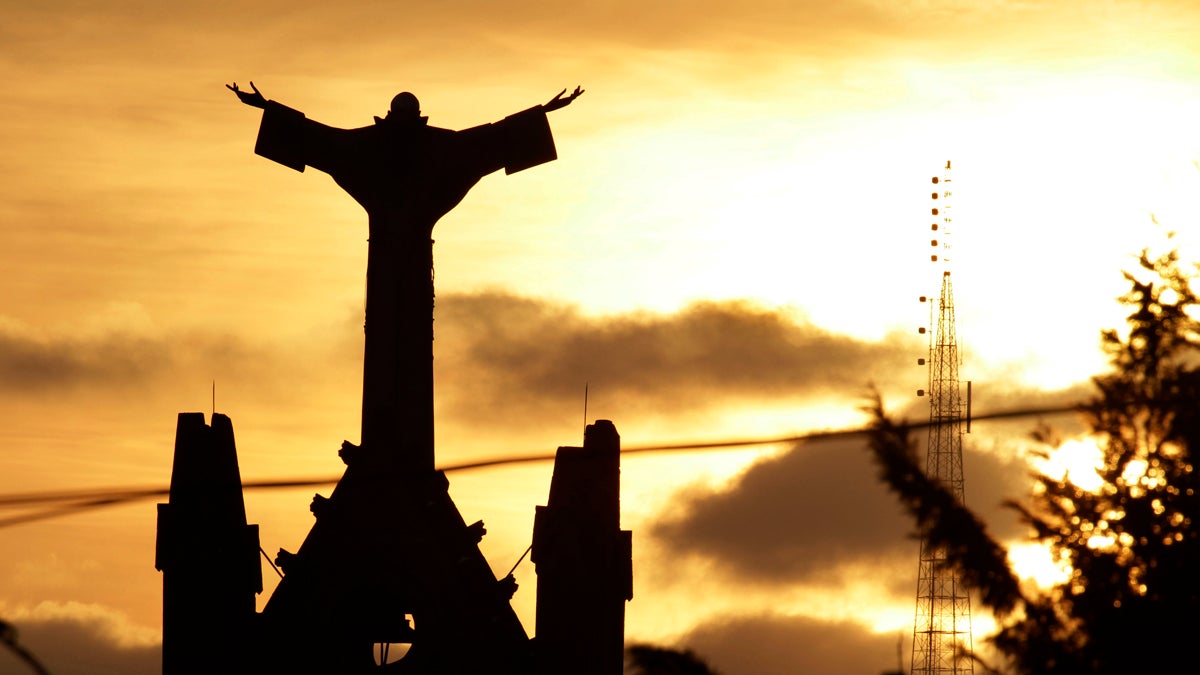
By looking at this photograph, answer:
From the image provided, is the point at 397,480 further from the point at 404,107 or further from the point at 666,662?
the point at 666,662

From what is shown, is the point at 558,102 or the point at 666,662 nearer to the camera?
the point at 666,662

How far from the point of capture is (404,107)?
3147cm

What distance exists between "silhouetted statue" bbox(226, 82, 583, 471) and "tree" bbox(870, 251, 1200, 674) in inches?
551

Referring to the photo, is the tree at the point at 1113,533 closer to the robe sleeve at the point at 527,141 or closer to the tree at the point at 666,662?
the tree at the point at 666,662

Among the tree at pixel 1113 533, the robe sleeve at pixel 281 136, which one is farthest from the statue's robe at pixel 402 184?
the tree at pixel 1113 533

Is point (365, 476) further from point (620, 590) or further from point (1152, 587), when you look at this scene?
point (1152, 587)

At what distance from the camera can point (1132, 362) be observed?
62.3 ft

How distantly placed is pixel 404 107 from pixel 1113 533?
55.6 ft

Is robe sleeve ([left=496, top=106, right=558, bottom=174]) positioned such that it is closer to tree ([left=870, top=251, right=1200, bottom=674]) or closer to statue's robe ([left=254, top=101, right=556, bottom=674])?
statue's robe ([left=254, top=101, right=556, bottom=674])

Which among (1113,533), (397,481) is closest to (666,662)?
(1113,533)

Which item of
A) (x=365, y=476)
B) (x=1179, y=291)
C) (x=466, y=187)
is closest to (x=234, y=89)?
(x=466, y=187)

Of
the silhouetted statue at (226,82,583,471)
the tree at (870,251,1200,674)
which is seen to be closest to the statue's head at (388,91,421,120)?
the silhouetted statue at (226,82,583,471)

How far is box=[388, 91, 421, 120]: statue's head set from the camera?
3139 centimetres

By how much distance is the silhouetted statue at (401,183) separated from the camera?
102 feet
